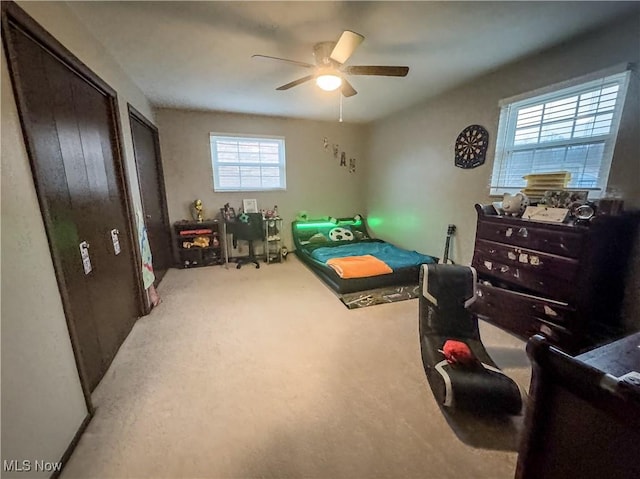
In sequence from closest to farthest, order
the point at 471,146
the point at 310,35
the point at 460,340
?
the point at 460,340
the point at 310,35
the point at 471,146

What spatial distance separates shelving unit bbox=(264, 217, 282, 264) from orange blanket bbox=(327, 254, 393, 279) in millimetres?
1331

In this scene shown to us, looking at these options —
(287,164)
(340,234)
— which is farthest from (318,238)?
(287,164)

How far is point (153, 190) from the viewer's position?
12.2 feet

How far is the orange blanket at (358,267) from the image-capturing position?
3256 millimetres

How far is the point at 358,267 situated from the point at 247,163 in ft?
8.89

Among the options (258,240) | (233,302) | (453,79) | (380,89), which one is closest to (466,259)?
(453,79)

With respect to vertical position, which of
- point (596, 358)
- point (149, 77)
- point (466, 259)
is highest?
point (149, 77)

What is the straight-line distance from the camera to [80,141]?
182cm

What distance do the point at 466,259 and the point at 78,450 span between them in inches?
147

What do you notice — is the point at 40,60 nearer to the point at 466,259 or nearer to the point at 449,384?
the point at 449,384

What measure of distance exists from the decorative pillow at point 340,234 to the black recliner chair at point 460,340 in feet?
9.43

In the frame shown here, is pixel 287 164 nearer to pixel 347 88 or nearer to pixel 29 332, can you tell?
pixel 347 88

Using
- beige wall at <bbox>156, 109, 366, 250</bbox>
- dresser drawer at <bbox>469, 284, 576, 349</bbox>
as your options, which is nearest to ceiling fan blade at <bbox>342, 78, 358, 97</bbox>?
dresser drawer at <bbox>469, 284, 576, 349</bbox>

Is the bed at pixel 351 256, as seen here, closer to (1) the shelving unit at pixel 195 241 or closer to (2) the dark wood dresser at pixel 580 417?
(1) the shelving unit at pixel 195 241
